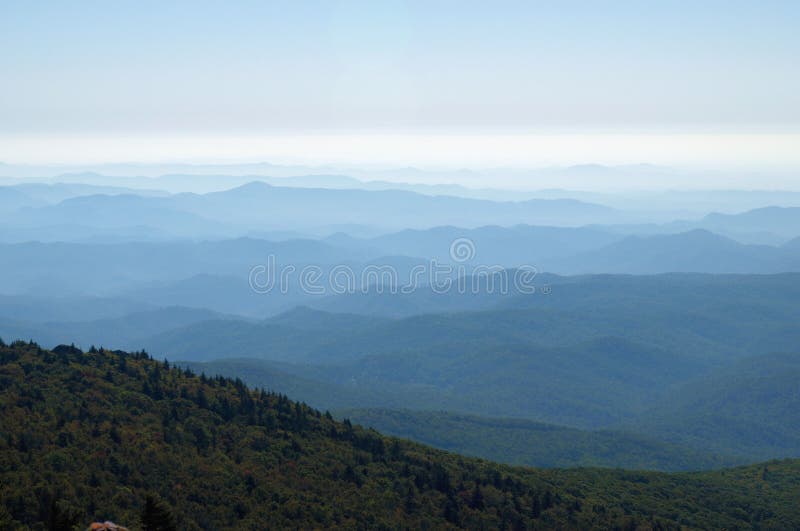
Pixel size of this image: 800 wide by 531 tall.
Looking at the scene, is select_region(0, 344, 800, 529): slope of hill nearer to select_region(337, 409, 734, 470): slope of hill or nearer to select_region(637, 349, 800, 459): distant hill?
select_region(337, 409, 734, 470): slope of hill

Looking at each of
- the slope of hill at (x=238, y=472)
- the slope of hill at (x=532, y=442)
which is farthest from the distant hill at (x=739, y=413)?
the slope of hill at (x=238, y=472)

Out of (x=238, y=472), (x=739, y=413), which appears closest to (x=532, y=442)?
(x=739, y=413)

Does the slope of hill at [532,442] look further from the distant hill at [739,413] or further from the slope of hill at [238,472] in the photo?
the slope of hill at [238,472]

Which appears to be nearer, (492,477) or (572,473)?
(492,477)

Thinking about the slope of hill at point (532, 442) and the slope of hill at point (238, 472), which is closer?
the slope of hill at point (238, 472)

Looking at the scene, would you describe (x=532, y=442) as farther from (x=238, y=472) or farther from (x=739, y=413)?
(x=238, y=472)

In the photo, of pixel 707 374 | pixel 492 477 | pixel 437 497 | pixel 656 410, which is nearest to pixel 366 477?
pixel 437 497

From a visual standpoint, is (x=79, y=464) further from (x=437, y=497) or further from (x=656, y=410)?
(x=656, y=410)

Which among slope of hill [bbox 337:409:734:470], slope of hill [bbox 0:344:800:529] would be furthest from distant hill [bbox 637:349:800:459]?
slope of hill [bbox 0:344:800:529]
